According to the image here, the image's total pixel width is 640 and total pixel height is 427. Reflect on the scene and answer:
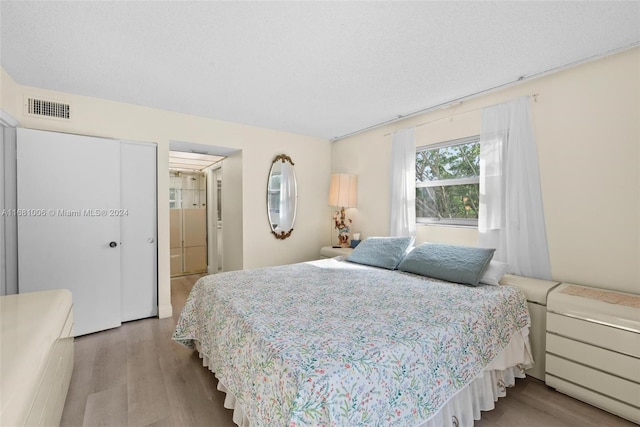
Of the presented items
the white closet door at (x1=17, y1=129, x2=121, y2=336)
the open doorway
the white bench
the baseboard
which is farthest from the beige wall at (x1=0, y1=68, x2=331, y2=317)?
the white bench

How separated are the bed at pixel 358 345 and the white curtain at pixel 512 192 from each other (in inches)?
21.9

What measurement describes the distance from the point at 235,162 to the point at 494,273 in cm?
352

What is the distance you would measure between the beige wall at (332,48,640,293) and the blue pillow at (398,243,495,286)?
25.2 inches

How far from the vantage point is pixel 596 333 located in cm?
183

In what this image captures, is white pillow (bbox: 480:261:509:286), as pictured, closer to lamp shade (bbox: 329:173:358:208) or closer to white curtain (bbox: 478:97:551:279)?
white curtain (bbox: 478:97:551:279)

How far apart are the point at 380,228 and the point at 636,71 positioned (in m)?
2.70

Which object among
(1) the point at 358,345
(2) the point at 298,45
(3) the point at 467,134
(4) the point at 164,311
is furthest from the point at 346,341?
(4) the point at 164,311

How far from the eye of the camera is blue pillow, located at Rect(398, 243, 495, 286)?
7.74 ft

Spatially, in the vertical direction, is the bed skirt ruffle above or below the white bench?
below

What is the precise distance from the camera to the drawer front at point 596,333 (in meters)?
1.70

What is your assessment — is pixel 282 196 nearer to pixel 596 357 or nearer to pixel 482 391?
pixel 482 391

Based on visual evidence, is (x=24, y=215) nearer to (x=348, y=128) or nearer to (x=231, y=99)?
(x=231, y=99)

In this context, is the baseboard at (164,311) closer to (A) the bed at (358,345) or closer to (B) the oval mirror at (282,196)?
(A) the bed at (358,345)

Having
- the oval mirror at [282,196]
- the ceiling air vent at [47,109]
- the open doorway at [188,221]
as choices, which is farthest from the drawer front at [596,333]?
the open doorway at [188,221]
